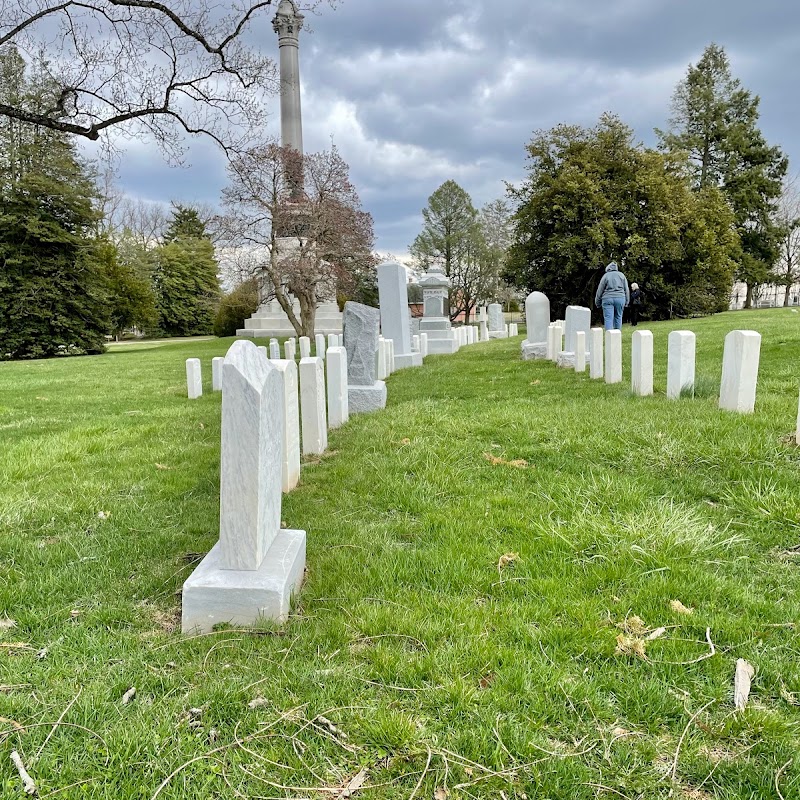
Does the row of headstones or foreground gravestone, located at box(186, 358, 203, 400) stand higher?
the row of headstones

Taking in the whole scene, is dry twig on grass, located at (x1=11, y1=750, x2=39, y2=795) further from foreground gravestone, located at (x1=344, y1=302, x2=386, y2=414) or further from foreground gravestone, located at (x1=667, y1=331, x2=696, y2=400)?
foreground gravestone, located at (x1=667, y1=331, x2=696, y2=400)

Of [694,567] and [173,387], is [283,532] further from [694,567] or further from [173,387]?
[173,387]

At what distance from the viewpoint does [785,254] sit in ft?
139

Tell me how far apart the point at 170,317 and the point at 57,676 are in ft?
159

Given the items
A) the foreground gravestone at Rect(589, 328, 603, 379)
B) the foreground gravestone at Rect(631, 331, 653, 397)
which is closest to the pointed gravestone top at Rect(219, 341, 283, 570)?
the foreground gravestone at Rect(631, 331, 653, 397)

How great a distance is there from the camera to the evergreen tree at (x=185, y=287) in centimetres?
4622

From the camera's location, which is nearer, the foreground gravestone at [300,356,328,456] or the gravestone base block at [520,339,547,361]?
the foreground gravestone at [300,356,328,456]

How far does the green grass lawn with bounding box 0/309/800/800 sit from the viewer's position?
1.65 m

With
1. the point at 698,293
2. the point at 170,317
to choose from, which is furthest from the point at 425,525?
the point at 170,317

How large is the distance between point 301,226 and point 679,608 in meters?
23.5

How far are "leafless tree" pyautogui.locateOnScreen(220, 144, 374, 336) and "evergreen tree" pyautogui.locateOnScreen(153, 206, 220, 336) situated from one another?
76.6 feet

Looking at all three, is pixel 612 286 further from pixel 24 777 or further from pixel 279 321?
pixel 279 321

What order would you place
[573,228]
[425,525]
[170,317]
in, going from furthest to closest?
[170,317] < [573,228] < [425,525]

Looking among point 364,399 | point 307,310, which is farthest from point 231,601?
point 307,310
